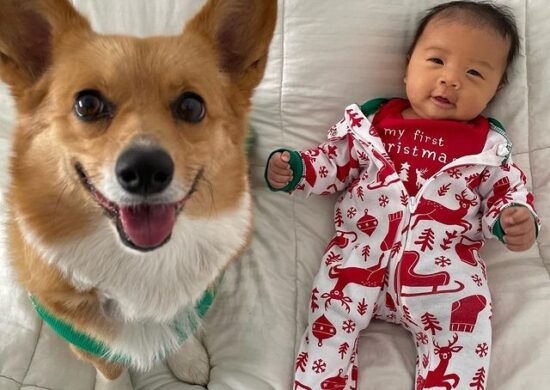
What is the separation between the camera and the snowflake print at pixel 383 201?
1.55 m

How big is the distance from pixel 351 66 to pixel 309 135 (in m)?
0.24

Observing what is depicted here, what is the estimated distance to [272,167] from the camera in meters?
1.59

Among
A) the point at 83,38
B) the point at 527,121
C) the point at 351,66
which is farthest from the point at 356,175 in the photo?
the point at 83,38

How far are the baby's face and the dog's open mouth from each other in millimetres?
862

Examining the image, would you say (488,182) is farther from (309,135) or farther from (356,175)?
(309,135)

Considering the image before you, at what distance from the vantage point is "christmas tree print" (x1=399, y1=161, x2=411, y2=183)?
1.58 metres

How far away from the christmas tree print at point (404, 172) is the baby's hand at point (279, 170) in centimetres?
32

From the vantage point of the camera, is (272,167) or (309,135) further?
(309,135)

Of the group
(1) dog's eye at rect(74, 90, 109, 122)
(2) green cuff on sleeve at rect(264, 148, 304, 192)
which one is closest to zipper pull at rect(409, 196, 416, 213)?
(2) green cuff on sleeve at rect(264, 148, 304, 192)

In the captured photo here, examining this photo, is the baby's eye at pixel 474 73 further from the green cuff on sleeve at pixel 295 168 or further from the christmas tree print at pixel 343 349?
the christmas tree print at pixel 343 349

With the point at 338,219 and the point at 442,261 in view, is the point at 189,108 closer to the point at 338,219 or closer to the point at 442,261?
the point at 338,219

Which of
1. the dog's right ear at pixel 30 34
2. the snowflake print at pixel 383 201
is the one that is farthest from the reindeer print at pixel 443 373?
the dog's right ear at pixel 30 34

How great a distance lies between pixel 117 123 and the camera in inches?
40.4

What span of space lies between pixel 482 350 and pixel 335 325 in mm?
361
